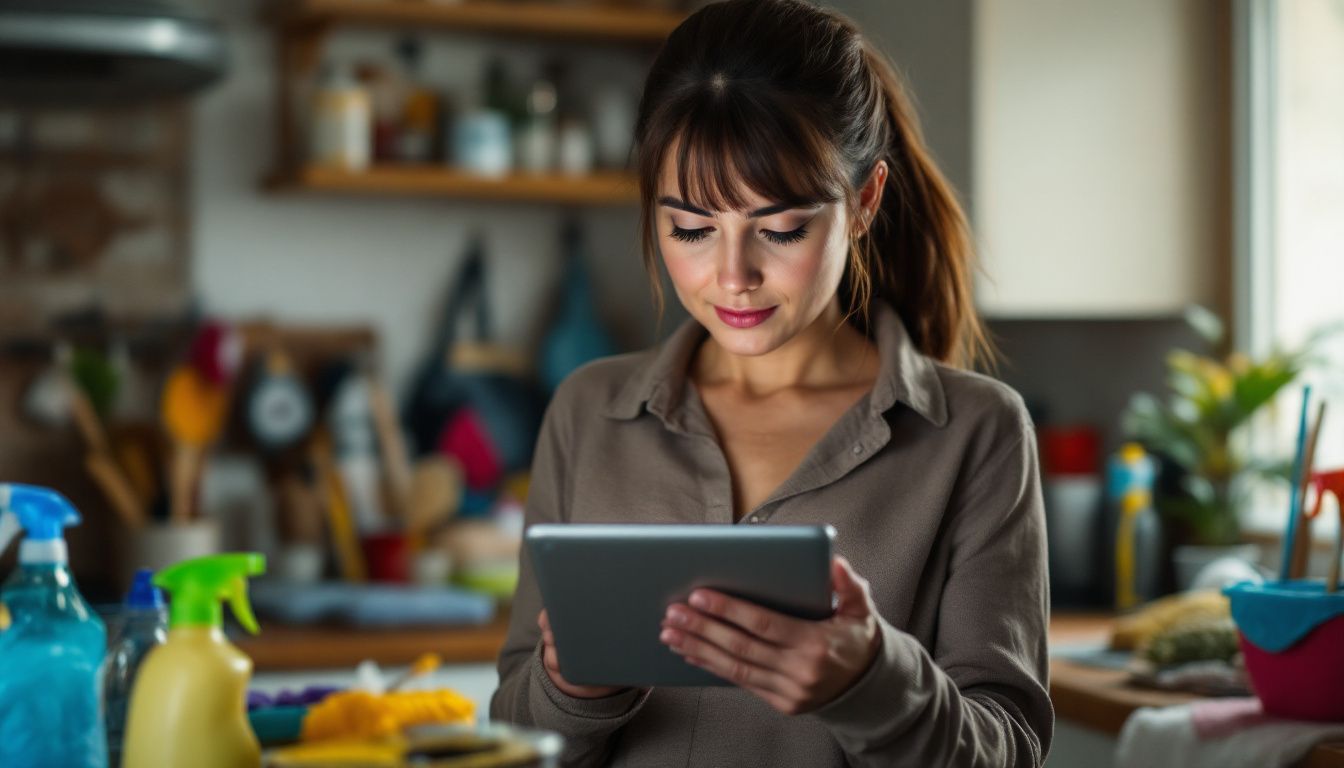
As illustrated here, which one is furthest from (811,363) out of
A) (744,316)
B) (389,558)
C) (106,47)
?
(389,558)

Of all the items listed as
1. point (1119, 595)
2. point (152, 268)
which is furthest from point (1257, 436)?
point (152, 268)

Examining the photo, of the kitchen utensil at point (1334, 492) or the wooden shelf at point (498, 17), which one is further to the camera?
the wooden shelf at point (498, 17)

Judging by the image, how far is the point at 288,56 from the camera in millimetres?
3105

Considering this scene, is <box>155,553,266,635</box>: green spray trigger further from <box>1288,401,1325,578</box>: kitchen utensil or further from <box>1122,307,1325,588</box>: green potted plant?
<box>1122,307,1325,588</box>: green potted plant

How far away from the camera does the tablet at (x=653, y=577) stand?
106 centimetres

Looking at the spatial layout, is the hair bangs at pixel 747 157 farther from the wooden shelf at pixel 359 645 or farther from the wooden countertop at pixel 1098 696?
the wooden shelf at pixel 359 645

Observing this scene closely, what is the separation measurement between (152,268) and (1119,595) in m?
1.81

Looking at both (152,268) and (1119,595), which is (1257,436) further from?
(152,268)

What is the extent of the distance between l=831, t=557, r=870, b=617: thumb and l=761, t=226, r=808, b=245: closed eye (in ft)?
1.07

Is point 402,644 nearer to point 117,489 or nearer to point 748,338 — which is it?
point 117,489

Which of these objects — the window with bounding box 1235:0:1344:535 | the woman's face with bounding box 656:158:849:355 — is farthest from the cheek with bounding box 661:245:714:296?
the window with bounding box 1235:0:1344:535

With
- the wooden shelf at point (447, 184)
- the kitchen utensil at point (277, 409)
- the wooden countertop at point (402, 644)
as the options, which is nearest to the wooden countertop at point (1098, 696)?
the wooden countertop at point (402, 644)

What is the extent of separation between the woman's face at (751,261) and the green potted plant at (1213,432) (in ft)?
4.52

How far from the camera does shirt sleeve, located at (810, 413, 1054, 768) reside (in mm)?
1203
